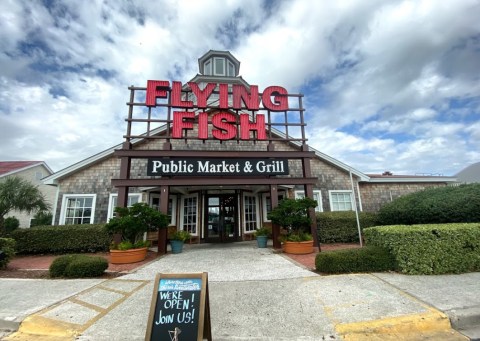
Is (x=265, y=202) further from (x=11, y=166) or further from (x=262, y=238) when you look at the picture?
(x=11, y=166)

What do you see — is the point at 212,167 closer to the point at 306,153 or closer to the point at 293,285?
the point at 306,153

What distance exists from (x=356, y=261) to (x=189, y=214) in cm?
934

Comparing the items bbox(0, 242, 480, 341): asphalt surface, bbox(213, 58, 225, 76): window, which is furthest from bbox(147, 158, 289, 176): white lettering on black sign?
bbox(213, 58, 225, 76): window

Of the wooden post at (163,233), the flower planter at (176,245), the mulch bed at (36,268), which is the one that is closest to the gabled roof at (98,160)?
the wooden post at (163,233)

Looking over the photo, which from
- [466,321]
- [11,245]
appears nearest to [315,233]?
[466,321]

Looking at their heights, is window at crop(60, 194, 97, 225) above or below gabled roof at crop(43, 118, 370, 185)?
below

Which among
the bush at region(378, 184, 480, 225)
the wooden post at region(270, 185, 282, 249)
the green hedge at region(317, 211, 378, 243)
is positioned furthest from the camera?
the green hedge at region(317, 211, 378, 243)

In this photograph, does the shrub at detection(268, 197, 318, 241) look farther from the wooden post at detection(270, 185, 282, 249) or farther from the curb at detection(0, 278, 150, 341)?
the curb at detection(0, 278, 150, 341)

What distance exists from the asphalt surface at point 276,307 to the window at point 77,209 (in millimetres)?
6595

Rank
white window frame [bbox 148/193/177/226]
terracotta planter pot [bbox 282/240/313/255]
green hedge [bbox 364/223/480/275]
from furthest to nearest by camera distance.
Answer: white window frame [bbox 148/193/177/226] → terracotta planter pot [bbox 282/240/313/255] → green hedge [bbox 364/223/480/275]

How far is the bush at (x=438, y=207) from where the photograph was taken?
328 inches

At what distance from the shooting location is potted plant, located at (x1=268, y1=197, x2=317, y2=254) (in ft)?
30.3

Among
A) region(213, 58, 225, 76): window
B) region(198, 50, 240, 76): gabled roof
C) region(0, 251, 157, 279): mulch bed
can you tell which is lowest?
region(0, 251, 157, 279): mulch bed

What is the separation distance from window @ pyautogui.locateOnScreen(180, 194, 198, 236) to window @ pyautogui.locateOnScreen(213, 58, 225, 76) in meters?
11.0
